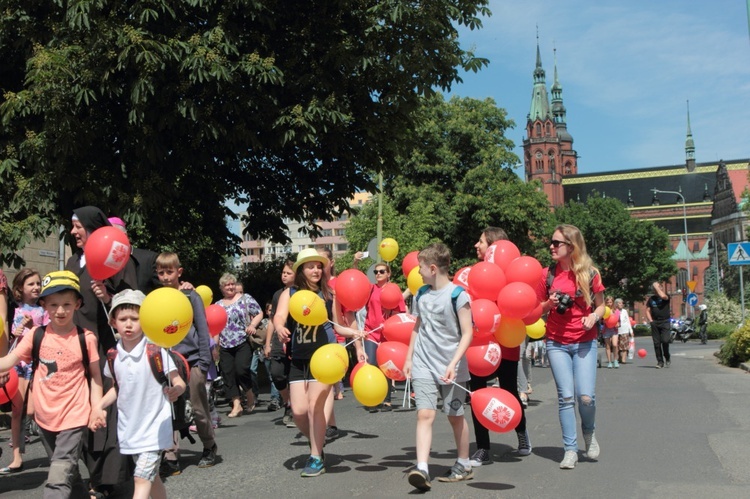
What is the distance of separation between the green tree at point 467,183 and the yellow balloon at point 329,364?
4044cm

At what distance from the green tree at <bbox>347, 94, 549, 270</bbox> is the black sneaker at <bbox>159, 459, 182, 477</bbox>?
39973 mm

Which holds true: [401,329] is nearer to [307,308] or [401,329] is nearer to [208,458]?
[307,308]

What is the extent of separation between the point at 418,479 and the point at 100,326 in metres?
2.47

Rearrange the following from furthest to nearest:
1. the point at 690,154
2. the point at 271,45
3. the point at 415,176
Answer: the point at 690,154
the point at 415,176
the point at 271,45

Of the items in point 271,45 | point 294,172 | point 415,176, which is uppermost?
point 415,176

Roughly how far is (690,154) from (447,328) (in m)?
166

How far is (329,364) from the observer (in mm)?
6469

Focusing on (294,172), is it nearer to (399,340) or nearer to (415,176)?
(399,340)

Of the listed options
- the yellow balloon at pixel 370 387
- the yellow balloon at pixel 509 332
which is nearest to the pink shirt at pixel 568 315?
the yellow balloon at pixel 509 332

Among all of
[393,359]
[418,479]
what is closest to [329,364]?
[393,359]

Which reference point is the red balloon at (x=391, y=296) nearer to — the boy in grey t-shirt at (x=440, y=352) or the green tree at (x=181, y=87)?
the boy in grey t-shirt at (x=440, y=352)

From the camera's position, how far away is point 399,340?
707 cm

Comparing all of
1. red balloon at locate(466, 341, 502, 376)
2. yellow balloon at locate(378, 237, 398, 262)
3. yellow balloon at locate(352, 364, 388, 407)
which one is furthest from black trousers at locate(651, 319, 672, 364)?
yellow balloon at locate(352, 364, 388, 407)

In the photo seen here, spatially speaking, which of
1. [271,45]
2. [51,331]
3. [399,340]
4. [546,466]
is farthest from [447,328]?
[271,45]
